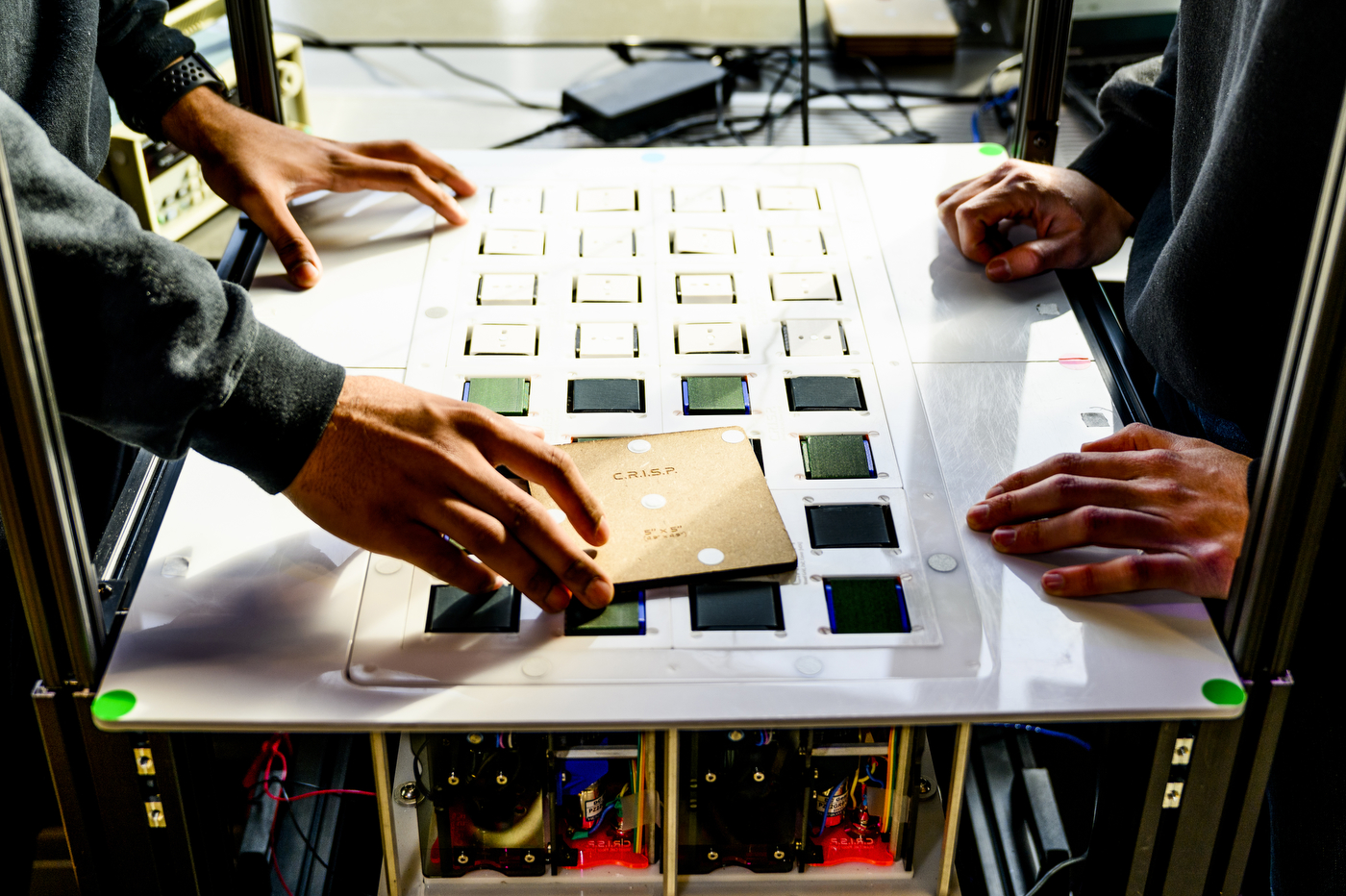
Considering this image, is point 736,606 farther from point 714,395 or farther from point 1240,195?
point 1240,195

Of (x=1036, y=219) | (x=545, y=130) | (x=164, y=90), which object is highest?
(x=164, y=90)

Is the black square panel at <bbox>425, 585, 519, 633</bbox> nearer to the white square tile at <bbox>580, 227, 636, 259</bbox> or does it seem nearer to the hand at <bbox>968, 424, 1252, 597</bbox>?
the hand at <bbox>968, 424, 1252, 597</bbox>

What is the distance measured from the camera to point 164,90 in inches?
45.5

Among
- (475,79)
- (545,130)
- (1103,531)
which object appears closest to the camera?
(1103,531)

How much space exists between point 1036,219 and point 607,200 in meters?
0.44

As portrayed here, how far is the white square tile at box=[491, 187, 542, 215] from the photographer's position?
3.89 feet

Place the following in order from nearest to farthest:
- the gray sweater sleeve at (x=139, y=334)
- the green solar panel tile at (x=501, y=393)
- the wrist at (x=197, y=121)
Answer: the gray sweater sleeve at (x=139, y=334), the green solar panel tile at (x=501, y=393), the wrist at (x=197, y=121)

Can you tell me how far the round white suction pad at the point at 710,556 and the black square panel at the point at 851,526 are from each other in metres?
0.07

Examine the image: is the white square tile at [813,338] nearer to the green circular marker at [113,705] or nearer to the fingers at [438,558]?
the fingers at [438,558]

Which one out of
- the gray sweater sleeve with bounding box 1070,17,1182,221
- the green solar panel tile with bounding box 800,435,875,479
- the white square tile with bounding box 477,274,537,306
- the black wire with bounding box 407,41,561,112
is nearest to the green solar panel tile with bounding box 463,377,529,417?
the white square tile with bounding box 477,274,537,306

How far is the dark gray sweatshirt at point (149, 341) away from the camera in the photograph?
648mm

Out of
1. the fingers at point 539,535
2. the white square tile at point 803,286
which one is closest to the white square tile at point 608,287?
the white square tile at point 803,286

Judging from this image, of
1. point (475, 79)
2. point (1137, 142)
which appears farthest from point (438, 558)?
point (475, 79)

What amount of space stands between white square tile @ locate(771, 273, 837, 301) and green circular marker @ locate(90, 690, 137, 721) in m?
0.64
